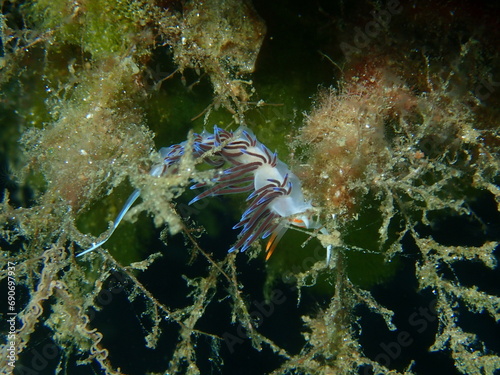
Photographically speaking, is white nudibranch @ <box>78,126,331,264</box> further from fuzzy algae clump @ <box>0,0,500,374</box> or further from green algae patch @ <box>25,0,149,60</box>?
green algae patch @ <box>25,0,149,60</box>

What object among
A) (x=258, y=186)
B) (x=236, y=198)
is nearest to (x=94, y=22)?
(x=258, y=186)

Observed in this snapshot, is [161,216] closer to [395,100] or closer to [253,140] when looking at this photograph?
[253,140]

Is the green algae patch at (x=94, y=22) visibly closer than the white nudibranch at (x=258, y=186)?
Yes

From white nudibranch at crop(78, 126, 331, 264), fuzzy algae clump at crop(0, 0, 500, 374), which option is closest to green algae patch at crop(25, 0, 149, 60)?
fuzzy algae clump at crop(0, 0, 500, 374)

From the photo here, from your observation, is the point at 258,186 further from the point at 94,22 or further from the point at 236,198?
the point at 94,22

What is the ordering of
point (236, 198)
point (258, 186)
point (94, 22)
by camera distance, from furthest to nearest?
point (236, 198)
point (258, 186)
point (94, 22)

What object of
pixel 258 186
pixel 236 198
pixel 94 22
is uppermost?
pixel 94 22

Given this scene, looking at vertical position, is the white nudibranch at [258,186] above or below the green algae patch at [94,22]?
below

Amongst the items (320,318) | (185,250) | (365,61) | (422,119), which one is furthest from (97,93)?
(320,318)

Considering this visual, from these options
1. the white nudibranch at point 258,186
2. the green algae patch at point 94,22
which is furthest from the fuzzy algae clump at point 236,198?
the white nudibranch at point 258,186

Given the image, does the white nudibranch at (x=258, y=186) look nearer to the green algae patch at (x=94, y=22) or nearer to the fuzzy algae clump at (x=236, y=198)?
the fuzzy algae clump at (x=236, y=198)
